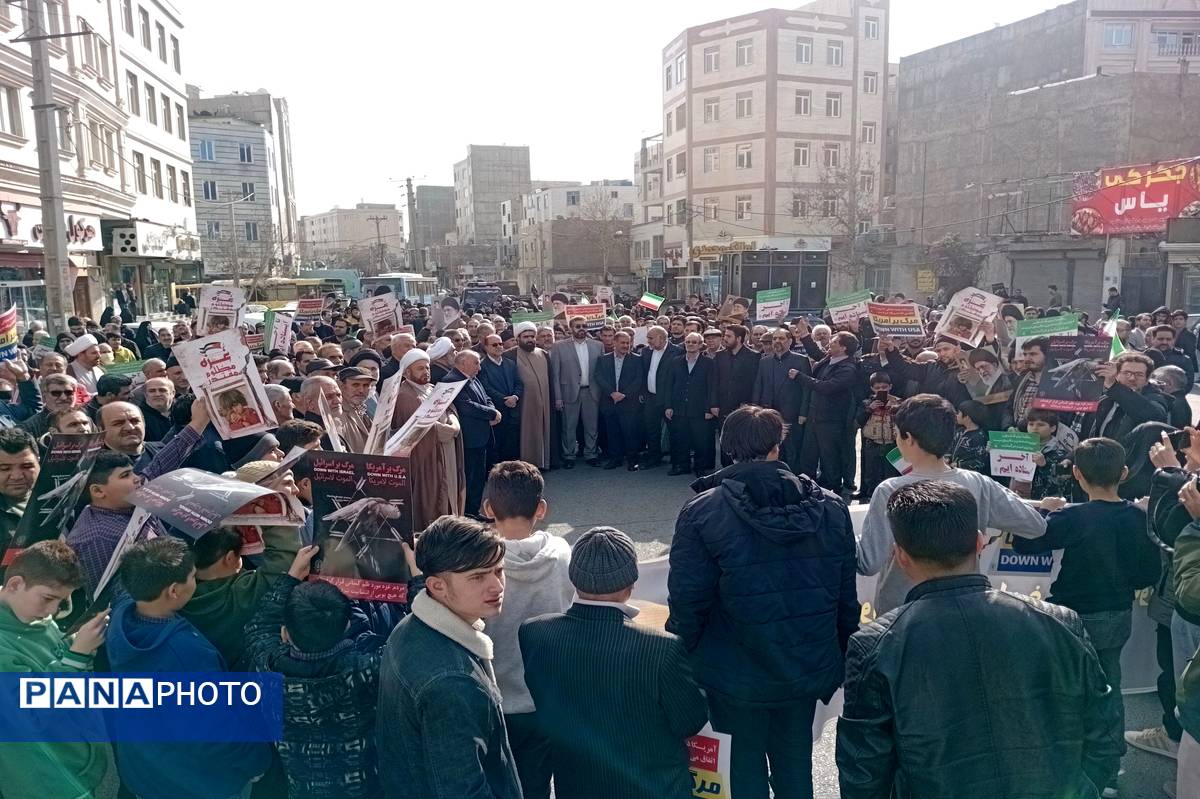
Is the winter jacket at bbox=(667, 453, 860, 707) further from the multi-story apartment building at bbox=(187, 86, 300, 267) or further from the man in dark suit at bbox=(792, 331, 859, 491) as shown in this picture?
the multi-story apartment building at bbox=(187, 86, 300, 267)

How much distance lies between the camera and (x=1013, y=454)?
526cm

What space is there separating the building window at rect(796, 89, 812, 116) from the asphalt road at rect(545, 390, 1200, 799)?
41140mm

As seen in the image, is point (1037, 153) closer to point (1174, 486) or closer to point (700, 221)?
point (700, 221)

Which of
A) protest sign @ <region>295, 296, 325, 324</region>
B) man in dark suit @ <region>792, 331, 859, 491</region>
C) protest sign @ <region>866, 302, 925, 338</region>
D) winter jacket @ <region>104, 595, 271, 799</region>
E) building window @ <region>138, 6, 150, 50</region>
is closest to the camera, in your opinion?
winter jacket @ <region>104, 595, 271, 799</region>

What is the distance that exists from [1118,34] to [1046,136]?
7284 mm

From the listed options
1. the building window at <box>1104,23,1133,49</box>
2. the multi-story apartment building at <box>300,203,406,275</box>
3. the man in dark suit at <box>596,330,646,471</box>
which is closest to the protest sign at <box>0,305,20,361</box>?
the man in dark suit at <box>596,330,646,471</box>

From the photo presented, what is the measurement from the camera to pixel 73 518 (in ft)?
13.5

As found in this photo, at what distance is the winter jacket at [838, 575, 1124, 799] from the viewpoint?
2266 millimetres

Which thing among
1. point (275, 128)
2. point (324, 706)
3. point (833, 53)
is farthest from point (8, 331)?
point (275, 128)

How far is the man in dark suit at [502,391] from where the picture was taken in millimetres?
9734

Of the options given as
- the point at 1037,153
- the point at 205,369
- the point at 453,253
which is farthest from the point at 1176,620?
the point at 453,253

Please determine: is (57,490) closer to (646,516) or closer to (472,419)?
(472,419)

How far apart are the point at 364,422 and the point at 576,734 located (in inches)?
168

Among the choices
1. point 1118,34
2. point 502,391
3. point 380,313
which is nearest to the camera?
point 502,391
